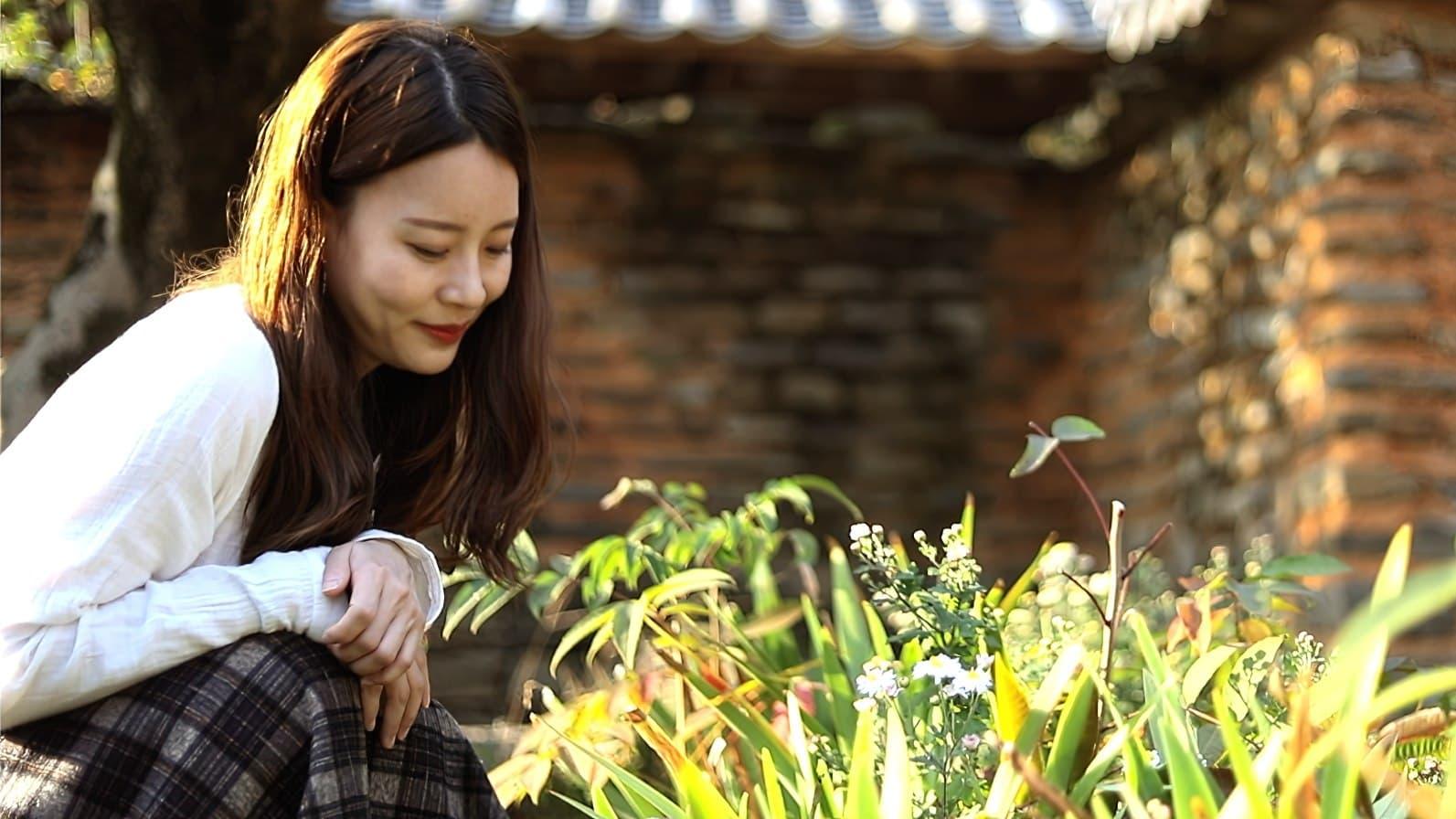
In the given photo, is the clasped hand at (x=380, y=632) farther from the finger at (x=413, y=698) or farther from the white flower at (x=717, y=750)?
the white flower at (x=717, y=750)

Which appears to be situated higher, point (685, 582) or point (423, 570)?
point (423, 570)

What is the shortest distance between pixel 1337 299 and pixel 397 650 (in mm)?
2603

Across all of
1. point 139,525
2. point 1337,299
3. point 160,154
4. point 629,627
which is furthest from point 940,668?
point 1337,299

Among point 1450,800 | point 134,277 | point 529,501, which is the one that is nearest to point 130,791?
point 529,501

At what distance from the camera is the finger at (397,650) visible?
1543mm

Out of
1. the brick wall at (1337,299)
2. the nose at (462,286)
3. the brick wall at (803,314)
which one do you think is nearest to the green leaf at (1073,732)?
the nose at (462,286)

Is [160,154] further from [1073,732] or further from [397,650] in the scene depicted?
[1073,732]

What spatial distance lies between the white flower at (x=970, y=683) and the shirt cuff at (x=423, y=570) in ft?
1.77

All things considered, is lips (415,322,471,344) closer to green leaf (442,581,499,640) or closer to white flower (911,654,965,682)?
green leaf (442,581,499,640)

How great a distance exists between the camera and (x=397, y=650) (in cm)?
155

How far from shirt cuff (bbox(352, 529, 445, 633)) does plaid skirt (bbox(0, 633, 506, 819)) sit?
5.6 inches

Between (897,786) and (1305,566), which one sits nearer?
(897,786)

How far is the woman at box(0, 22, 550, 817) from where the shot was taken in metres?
1.42

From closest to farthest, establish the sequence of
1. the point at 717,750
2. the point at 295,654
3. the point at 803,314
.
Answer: the point at 295,654
the point at 717,750
the point at 803,314
